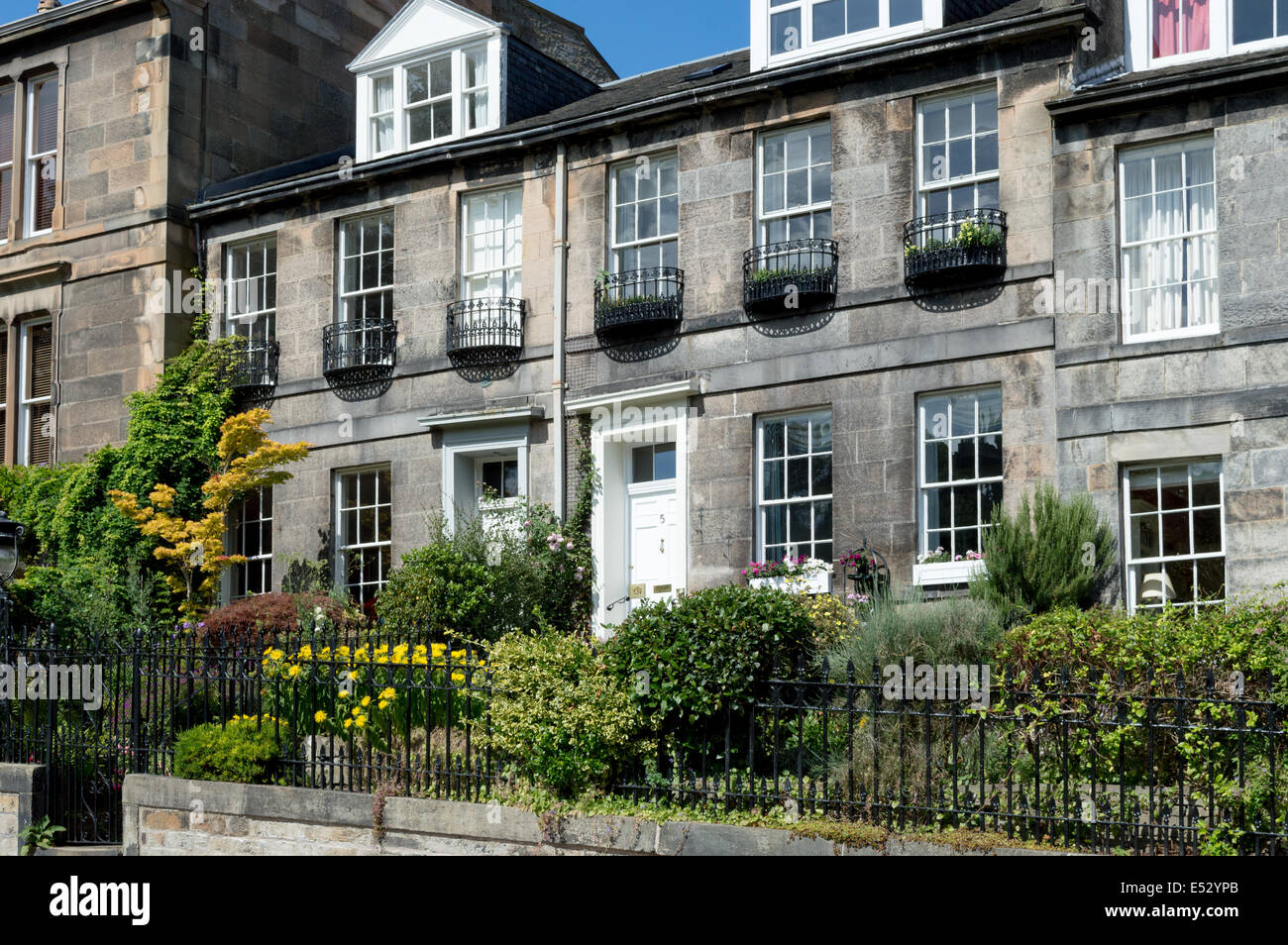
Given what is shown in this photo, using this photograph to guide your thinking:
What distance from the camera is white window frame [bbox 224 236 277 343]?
23203mm

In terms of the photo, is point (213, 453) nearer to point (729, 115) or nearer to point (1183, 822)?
point (729, 115)

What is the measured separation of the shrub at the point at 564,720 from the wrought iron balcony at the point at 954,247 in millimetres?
7123

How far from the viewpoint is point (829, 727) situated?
502 inches

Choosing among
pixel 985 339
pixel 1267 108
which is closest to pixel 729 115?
pixel 985 339

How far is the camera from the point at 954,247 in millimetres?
17578

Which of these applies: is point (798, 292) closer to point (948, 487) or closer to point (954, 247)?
point (954, 247)

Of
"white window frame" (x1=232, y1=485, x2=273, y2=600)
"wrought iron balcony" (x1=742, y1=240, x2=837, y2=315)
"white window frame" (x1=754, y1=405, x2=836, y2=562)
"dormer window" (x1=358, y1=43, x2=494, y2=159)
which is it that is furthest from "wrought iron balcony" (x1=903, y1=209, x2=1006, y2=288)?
"white window frame" (x1=232, y1=485, x2=273, y2=600)

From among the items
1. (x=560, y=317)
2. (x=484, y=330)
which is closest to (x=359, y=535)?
(x=484, y=330)

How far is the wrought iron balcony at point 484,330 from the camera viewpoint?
20.9 metres

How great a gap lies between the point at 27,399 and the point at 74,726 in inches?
452

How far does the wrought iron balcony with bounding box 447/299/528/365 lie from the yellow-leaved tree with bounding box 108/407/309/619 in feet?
8.29

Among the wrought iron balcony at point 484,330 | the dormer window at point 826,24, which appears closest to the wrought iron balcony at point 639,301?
the wrought iron balcony at point 484,330
